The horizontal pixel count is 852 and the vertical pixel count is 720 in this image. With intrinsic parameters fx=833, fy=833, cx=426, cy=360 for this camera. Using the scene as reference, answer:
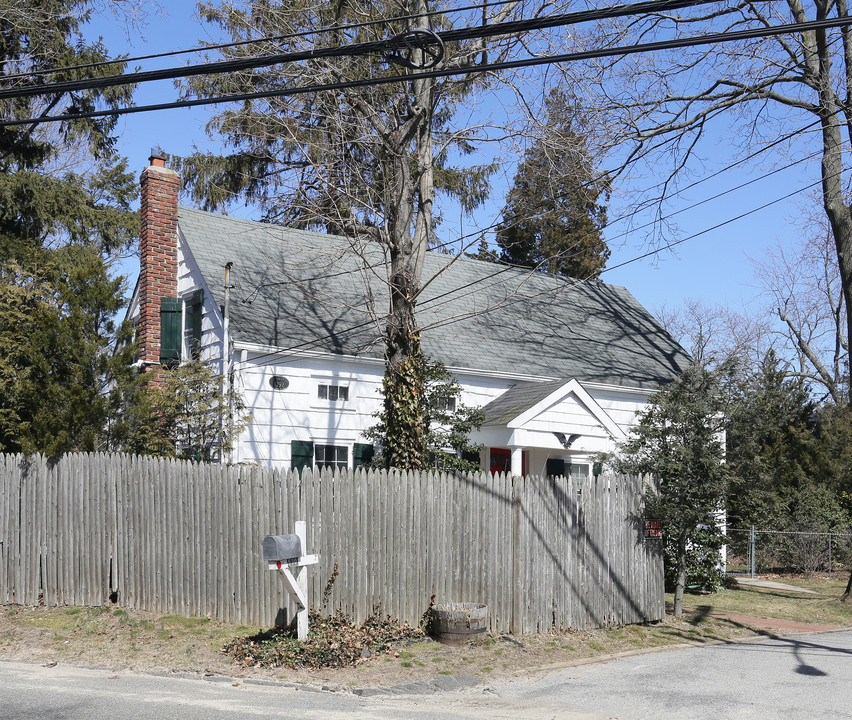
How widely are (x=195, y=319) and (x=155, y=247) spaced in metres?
1.77

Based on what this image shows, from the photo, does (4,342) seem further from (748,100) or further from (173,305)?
(748,100)

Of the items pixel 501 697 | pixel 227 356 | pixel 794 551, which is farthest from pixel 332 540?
pixel 794 551

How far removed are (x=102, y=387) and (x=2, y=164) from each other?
15.7 metres

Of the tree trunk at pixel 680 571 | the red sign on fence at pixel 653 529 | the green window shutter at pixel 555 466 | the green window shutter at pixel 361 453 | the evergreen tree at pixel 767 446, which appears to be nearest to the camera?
the red sign on fence at pixel 653 529

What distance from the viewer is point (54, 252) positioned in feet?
77.6

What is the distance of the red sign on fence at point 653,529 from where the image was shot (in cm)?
1205

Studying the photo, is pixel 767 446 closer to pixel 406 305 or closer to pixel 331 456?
pixel 331 456

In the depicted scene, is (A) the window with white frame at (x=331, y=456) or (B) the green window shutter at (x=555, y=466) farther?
(B) the green window shutter at (x=555, y=466)

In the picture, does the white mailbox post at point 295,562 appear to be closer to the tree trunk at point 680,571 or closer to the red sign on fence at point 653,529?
the red sign on fence at point 653,529

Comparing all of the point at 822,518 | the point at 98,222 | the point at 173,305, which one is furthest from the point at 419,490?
the point at 98,222

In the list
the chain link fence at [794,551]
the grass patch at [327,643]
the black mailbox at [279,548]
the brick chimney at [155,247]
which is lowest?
the chain link fence at [794,551]

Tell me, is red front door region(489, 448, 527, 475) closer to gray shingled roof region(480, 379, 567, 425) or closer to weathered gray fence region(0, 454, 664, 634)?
gray shingled roof region(480, 379, 567, 425)

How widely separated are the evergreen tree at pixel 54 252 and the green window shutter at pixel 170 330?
7.09ft

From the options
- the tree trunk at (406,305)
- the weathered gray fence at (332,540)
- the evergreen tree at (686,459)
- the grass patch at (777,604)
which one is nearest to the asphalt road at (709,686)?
the weathered gray fence at (332,540)
